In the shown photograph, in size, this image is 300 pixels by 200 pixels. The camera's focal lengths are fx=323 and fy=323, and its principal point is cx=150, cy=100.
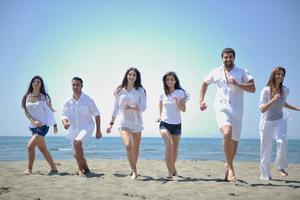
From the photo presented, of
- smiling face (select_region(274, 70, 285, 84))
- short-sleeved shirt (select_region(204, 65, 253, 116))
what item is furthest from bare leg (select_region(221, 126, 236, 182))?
smiling face (select_region(274, 70, 285, 84))

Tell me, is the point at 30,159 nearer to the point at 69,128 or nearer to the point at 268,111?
the point at 69,128

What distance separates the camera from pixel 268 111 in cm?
709

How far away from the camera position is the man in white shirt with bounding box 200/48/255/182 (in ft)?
20.0

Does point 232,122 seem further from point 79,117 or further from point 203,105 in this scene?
point 79,117

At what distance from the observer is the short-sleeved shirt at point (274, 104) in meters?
6.92

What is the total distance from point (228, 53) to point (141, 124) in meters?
2.47

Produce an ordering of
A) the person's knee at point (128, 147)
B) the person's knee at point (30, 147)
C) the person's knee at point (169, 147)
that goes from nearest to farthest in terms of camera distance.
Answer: the person's knee at point (128, 147)
the person's knee at point (169, 147)
the person's knee at point (30, 147)

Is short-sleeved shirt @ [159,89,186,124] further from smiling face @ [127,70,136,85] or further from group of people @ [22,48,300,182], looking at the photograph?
smiling face @ [127,70,136,85]

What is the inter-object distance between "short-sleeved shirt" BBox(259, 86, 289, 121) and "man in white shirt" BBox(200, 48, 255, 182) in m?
0.90

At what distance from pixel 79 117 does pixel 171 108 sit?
85.3 inches

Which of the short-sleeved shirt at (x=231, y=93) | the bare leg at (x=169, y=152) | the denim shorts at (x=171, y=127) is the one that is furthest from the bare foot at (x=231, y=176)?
the denim shorts at (x=171, y=127)

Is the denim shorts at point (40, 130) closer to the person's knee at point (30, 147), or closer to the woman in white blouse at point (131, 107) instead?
the person's knee at point (30, 147)

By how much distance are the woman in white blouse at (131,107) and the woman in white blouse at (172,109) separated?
55 cm

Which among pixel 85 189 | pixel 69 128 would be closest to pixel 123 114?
pixel 69 128
